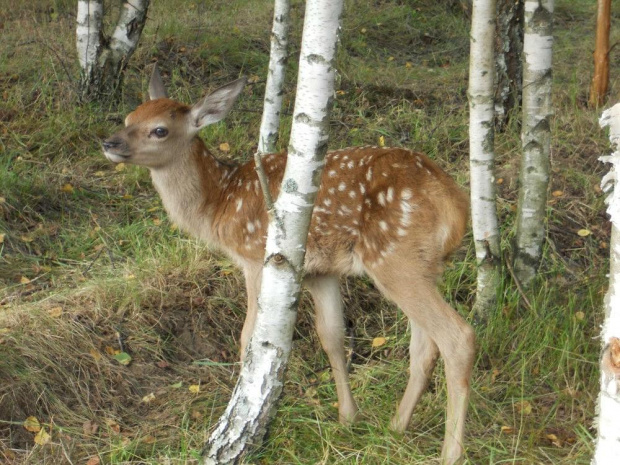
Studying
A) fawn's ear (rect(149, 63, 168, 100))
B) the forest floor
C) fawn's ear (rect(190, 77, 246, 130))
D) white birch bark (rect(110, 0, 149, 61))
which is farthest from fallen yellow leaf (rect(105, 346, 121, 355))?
white birch bark (rect(110, 0, 149, 61))

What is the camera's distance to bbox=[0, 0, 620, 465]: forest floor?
408 cm

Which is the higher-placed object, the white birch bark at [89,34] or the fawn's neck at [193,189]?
the white birch bark at [89,34]

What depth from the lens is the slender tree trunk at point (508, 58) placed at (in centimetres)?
702

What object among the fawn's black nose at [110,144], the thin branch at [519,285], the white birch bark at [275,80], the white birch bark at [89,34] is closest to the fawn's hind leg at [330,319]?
the thin branch at [519,285]

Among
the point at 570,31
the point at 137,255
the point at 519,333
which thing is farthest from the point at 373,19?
the point at 519,333

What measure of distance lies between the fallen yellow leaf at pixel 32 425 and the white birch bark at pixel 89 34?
4195 mm

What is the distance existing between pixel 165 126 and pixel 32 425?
169 centimetres

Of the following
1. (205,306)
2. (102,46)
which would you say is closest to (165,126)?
(205,306)

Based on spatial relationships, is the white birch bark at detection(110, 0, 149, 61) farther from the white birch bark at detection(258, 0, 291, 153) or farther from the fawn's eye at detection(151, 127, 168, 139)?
the fawn's eye at detection(151, 127, 168, 139)

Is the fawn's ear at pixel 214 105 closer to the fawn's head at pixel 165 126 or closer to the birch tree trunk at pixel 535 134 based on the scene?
the fawn's head at pixel 165 126

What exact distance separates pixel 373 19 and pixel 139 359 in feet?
22.2

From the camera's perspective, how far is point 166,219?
6.23m

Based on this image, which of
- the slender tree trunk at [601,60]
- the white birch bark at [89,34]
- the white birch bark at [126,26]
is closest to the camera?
the slender tree trunk at [601,60]

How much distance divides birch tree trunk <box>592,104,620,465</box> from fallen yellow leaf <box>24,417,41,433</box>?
2638 mm
